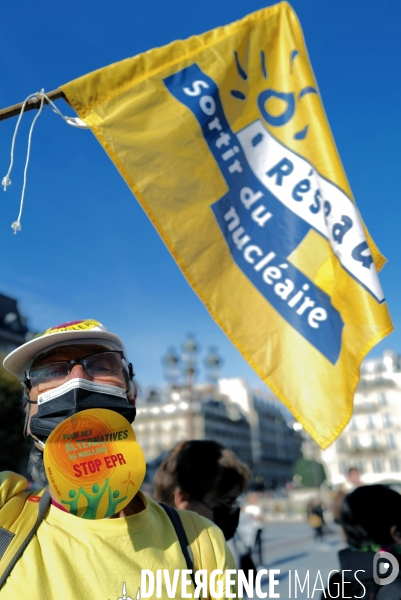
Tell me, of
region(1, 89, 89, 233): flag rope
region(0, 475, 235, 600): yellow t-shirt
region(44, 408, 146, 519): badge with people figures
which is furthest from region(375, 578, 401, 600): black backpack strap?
region(1, 89, 89, 233): flag rope

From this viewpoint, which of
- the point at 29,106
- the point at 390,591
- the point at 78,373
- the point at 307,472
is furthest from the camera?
the point at 307,472

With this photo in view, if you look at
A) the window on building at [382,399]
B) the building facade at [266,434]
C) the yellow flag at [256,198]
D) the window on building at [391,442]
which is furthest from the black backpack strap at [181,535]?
the building facade at [266,434]

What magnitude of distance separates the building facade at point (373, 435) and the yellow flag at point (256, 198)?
76.0 m

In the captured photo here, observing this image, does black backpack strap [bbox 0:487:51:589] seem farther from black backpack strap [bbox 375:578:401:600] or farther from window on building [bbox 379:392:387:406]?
window on building [bbox 379:392:387:406]

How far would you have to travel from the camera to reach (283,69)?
3.58 m

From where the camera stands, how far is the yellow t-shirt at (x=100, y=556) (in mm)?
1383

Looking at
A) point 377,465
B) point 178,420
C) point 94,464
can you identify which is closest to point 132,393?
point 94,464

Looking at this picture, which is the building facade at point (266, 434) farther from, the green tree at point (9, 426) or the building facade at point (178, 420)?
the green tree at point (9, 426)

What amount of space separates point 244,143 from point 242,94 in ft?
1.32

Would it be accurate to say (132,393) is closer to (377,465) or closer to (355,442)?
(377,465)

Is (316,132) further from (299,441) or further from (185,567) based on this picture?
(299,441)

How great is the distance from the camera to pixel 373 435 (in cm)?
7588

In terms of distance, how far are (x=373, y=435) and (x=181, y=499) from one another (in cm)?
8046

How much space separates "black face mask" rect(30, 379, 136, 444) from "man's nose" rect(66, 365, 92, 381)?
53 mm
